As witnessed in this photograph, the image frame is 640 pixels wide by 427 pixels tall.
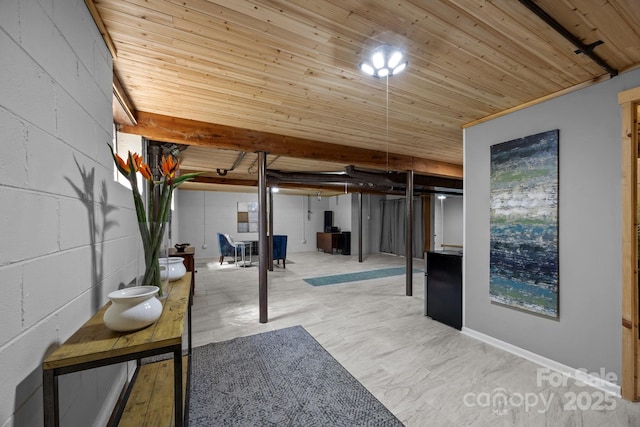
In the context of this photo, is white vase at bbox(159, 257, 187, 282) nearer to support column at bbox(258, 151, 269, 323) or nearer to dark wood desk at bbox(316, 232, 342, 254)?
support column at bbox(258, 151, 269, 323)

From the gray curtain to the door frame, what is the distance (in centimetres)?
671

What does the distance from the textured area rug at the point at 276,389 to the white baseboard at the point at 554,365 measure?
64.0 inches

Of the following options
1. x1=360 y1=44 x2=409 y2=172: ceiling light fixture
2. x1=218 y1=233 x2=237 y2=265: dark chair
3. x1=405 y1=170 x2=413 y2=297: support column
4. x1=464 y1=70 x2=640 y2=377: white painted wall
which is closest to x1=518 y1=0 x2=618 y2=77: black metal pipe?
x1=464 y1=70 x2=640 y2=377: white painted wall

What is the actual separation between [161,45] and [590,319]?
3.74 meters

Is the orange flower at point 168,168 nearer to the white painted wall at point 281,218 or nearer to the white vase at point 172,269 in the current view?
the white vase at point 172,269

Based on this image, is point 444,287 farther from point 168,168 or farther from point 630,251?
point 168,168

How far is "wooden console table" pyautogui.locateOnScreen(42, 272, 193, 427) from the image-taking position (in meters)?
0.83

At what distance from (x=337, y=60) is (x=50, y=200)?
1.75 meters

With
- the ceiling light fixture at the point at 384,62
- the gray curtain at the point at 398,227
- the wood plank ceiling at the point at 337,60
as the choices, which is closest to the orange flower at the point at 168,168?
the wood plank ceiling at the point at 337,60

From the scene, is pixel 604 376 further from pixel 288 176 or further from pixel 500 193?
pixel 288 176

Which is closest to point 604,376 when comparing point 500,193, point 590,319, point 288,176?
point 590,319

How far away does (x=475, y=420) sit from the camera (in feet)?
5.44

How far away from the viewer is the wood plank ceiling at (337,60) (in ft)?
4.49

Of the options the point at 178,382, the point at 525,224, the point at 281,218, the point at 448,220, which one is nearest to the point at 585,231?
A: the point at 525,224
